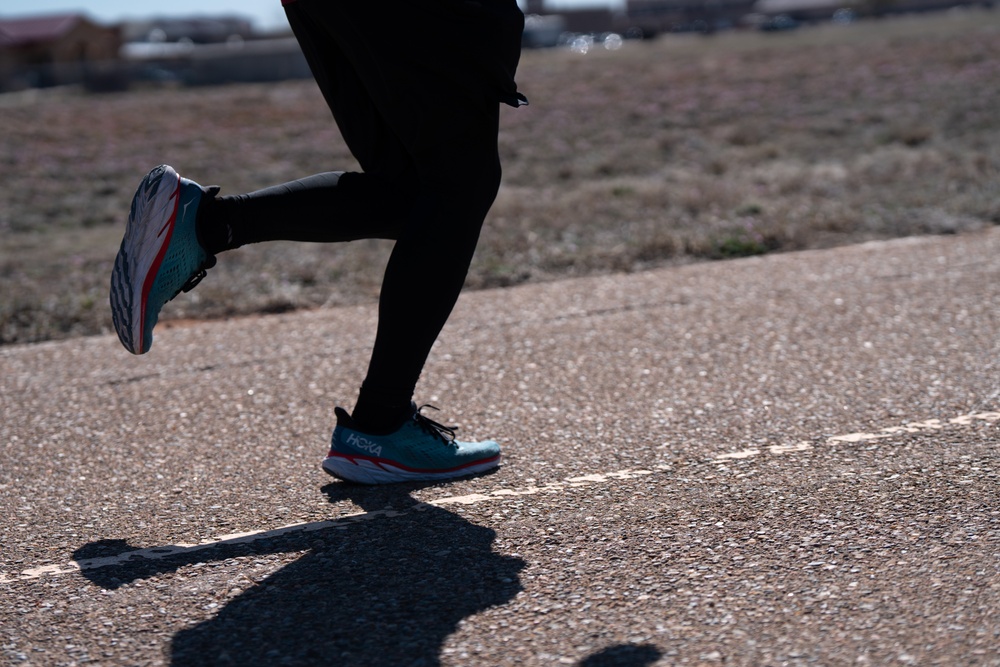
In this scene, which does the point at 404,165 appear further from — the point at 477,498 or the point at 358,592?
the point at 358,592

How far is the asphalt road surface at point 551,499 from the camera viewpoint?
1.88 meters

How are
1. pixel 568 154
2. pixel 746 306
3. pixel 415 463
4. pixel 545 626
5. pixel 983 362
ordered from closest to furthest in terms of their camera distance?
pixel 545 626
pixel 415 463
pixel 983 362
pixel 746 306
pixel 568 154

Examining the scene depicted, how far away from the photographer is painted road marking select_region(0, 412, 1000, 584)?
222 centimetres

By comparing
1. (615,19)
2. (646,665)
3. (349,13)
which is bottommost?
(646,665)

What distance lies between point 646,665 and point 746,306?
2.54 metres

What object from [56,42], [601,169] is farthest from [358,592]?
[56,42]

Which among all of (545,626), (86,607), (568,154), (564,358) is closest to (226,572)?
(86,607)

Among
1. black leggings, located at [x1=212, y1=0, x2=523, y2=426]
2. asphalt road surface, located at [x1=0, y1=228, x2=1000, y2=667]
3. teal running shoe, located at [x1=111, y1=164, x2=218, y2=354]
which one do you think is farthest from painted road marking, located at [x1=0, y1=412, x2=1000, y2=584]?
teal running shoe, located at [x1=111, y1=164, x2=218, y2=354]

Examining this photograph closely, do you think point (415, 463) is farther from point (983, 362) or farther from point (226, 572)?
point (983, 362)

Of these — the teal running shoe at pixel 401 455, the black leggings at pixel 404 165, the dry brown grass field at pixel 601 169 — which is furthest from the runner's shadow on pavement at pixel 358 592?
the dry brown grass field at pixel 601 169

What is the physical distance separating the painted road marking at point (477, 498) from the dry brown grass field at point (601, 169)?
2.38m

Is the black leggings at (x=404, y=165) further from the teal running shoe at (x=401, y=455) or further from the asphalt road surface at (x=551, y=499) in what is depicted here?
the asphalt road surface at (x=551, y=499)

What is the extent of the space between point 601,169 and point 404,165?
938 cm

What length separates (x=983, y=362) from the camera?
10.8 ft
